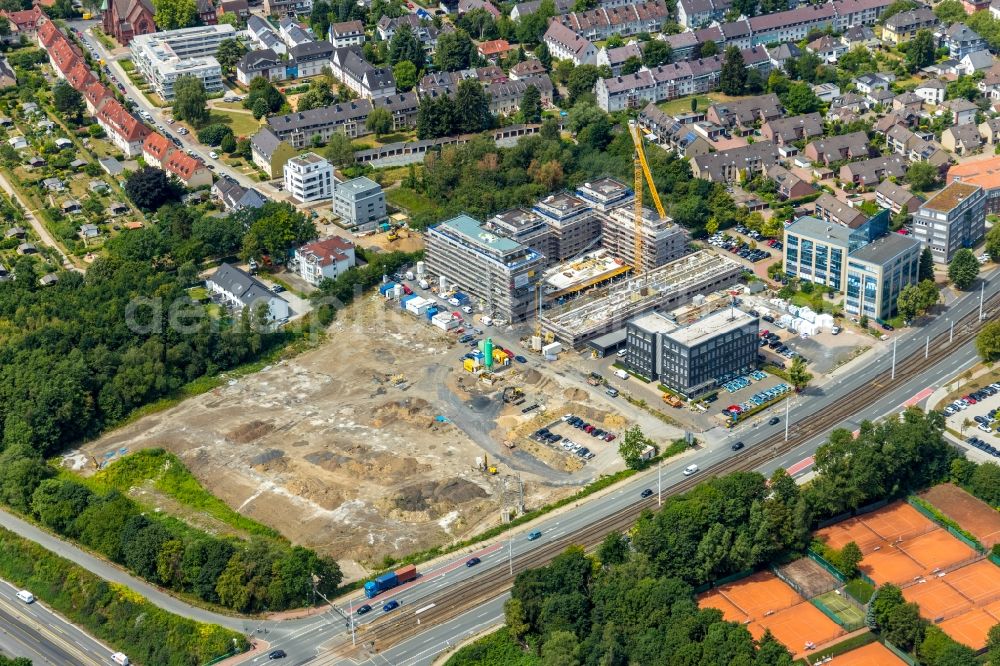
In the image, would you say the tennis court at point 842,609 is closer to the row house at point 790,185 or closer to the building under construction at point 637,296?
the building under construction at point 637,296

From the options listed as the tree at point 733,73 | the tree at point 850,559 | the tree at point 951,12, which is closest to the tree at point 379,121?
the tree at point 733,73

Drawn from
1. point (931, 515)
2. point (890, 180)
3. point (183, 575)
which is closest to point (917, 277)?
point (890, 180)

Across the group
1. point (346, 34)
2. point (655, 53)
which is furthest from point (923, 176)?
point (346, 34)

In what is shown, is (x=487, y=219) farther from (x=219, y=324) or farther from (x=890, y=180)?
(x=890, y=180)

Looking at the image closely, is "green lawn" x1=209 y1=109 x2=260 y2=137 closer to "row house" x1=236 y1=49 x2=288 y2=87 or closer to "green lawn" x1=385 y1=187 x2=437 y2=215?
"row house" x1=236 y1=49 x2=288 y2=87

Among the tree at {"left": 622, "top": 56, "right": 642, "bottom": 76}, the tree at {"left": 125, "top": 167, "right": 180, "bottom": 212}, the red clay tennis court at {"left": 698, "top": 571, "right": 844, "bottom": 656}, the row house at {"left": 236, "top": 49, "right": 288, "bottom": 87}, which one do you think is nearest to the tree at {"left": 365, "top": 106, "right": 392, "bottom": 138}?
the row house at {"left": 236, "top": 49, "right": 288, "bottom": 87}
